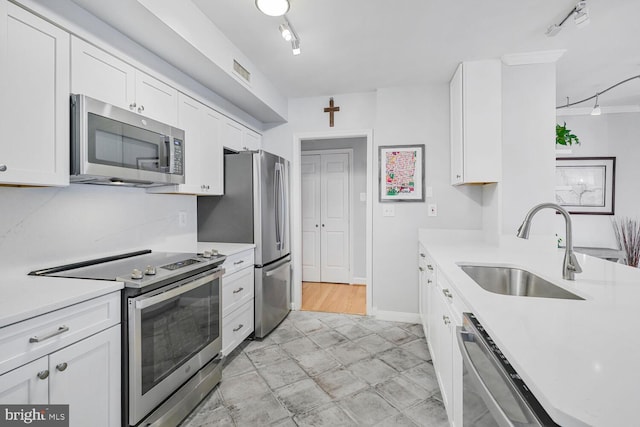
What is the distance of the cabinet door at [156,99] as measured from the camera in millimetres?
1885

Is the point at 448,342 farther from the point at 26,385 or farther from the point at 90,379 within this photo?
the point at 26,385

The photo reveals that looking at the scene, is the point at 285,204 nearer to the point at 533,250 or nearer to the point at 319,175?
the point at 319,175

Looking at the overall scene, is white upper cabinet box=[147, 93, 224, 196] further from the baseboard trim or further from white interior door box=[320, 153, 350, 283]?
white interior door box=[320, 153, 350, 283]

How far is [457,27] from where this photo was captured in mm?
2180

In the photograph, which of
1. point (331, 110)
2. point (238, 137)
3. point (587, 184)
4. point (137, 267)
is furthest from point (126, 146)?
point (587, 184)

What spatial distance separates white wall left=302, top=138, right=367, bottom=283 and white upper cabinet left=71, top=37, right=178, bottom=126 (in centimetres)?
280

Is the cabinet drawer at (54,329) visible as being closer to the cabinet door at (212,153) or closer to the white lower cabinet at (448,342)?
the cabinet door at (212,153)

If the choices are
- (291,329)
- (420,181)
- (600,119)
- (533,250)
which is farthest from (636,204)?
(291,329)

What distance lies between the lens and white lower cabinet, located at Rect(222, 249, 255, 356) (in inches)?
90.9

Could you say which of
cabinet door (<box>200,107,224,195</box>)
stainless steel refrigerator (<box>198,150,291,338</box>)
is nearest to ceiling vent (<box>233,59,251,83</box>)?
cabinet door (<box>200,107,224,195</box>)

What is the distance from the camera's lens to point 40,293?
47.2 inches

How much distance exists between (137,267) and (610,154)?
5.17 meters

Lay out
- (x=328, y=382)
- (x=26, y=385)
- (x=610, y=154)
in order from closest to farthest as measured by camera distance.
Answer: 1. (x=26, y=385)
2. (x=328, y=382)
3. (x=610, y=154)

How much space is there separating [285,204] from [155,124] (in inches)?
62.8
